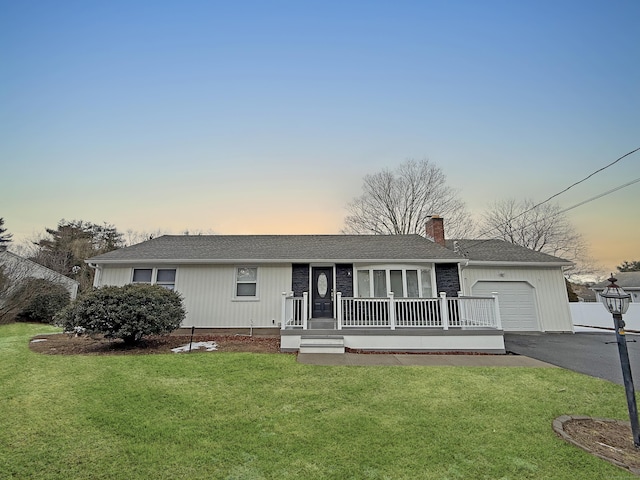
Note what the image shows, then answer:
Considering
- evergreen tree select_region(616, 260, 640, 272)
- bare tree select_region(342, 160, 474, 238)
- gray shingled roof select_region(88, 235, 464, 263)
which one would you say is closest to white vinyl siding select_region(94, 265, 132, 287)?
gray shingled roof select_region(88, 235, 464, 263)

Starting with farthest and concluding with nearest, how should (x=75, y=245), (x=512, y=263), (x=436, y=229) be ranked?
(x=75, y=245) < (x=436, y=229) < (x=512, y=263)

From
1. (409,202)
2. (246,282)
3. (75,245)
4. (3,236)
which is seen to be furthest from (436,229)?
(3,236)

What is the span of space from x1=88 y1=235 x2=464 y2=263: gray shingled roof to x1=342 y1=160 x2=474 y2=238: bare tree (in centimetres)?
1193

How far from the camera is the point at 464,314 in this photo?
9961 millimetres

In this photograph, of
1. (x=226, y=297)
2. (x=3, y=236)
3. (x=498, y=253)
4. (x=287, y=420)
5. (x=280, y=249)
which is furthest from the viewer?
(x=3, y=236)

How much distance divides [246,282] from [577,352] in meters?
11.8

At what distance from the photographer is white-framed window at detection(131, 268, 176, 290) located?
12.1 metres

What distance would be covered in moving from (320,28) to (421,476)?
1400 centimetres

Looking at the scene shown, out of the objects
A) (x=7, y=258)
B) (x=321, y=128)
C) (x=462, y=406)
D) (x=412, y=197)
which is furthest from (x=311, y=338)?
(x=412, y=197)

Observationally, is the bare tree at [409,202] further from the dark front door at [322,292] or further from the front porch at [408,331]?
the front porch at [408,331]

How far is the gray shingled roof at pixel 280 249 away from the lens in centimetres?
1181

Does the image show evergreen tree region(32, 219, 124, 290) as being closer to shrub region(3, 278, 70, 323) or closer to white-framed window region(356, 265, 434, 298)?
shrub region(3, 278, 70, 323)

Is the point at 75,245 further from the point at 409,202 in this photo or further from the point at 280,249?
the point at 409,202

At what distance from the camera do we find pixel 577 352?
9422 mm
